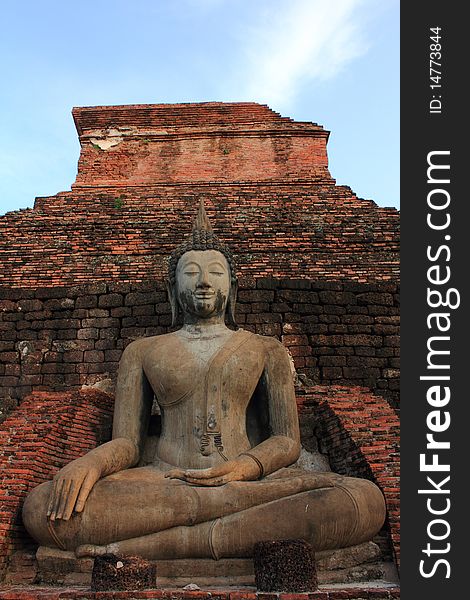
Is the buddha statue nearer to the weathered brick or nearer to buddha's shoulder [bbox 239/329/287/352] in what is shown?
buddha's shoulder [bbox 239/329/287/352]

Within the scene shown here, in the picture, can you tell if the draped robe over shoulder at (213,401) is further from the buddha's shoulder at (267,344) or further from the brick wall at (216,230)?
the brick wall at (216,230)

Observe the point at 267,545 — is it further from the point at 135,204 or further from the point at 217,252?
the point at 135,204

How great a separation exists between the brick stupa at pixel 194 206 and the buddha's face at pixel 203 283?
249 cm

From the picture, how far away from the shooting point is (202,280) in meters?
6.28

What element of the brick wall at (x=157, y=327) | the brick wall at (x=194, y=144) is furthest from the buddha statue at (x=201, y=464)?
the brick wall at (x=194, y=144)

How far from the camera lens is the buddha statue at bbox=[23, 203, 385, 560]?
16.5ft

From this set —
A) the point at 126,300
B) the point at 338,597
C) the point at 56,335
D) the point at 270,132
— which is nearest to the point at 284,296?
the point at 126,300

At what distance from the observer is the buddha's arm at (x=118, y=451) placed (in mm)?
5098

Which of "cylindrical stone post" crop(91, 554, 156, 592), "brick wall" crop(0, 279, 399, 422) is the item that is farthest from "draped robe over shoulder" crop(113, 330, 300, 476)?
"brick wall" crop(0, 279, 399, 422)

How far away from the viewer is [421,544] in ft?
15.0

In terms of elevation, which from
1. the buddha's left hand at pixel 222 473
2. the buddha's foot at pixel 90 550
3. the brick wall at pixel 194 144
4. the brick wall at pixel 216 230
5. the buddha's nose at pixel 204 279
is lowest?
the buddha's foot at pixel 90 550

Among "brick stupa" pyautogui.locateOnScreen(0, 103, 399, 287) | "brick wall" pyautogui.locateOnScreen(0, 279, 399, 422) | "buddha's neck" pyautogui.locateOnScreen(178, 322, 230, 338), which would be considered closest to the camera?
"buddha's neck" pyautogui.locateOnScreen(178, 322, 230, 338)

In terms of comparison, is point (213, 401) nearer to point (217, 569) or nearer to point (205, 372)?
point (205, 372)

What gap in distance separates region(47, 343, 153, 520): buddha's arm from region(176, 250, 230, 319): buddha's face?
0.58 meters
